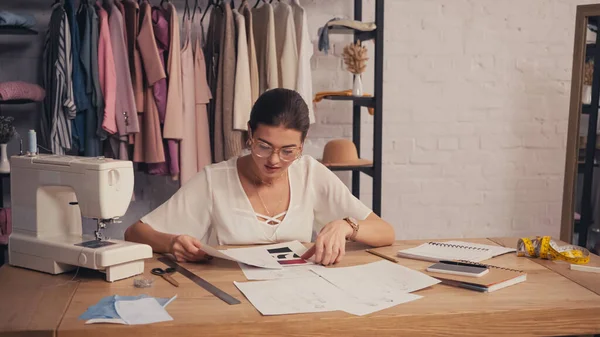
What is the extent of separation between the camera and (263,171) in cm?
208

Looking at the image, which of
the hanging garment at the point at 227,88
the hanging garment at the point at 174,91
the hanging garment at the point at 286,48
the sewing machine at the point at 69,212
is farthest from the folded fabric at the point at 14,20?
the sewing machine at the point at 69,212

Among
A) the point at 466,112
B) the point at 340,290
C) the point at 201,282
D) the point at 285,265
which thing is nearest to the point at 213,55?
the point at 466,112

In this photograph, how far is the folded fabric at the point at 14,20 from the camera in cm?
303

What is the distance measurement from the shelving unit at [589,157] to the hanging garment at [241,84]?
1848 millimetres

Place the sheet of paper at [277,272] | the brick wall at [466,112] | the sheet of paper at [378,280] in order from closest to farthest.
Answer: the sheet of paper at [378,280] → the sheet of paper at [277,272] → the brick wall at [466,112]

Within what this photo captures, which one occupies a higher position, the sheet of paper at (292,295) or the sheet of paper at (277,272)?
the sheet of paper at (292,295)

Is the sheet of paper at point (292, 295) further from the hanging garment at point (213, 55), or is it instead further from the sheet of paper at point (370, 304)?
the hanging garment at point (213, 55)

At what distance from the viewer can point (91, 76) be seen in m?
3.15

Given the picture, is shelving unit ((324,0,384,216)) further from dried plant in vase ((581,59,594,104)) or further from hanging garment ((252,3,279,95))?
dried plant in vase ((581,59,594,104))

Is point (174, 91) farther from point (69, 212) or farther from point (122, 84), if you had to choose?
point (69, 212)

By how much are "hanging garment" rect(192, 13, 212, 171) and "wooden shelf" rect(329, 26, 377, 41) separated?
2.33 feet

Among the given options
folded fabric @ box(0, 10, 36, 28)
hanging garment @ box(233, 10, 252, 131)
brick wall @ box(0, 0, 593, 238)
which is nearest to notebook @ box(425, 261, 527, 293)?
hanging garment @ box(233, 10, 252, 131)

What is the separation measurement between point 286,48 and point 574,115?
164 cm

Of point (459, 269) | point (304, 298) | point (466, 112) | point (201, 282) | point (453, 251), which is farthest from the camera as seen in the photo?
point (466, 112)
